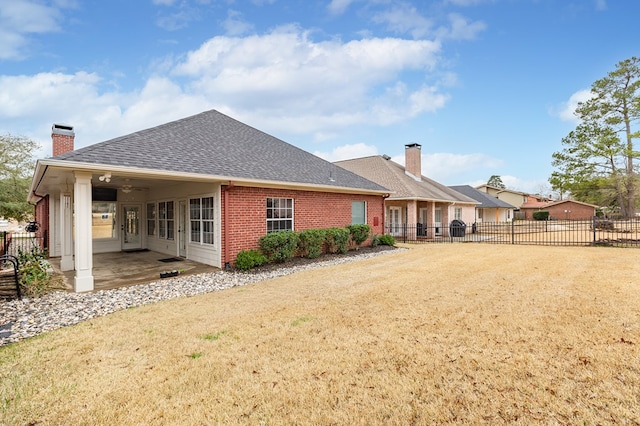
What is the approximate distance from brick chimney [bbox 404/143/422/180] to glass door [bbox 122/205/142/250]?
18.6m

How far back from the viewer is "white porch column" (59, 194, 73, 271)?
10195 millimetres

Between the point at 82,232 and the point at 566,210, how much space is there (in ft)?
194

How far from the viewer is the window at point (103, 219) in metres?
13.8

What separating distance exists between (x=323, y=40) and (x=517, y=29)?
775 centimetres

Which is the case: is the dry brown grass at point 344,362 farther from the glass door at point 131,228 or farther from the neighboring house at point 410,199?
the neighboring house at point 410,199

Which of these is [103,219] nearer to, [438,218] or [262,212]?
[262,212]

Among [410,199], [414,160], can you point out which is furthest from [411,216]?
[414,160]

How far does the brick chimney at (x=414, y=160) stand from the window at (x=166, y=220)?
1754 cm

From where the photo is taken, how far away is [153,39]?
12195mm

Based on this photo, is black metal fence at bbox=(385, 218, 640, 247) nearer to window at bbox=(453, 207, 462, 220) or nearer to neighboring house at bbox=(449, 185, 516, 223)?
window at bbox=(453, 207, 462, 220)

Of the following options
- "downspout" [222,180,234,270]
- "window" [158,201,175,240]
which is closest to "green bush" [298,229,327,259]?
"downspout" [222,180,234,270]

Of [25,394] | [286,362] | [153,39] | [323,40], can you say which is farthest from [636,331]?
[153,39]

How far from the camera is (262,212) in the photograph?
1088cm

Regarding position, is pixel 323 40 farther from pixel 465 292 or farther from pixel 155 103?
pixel 465 292
